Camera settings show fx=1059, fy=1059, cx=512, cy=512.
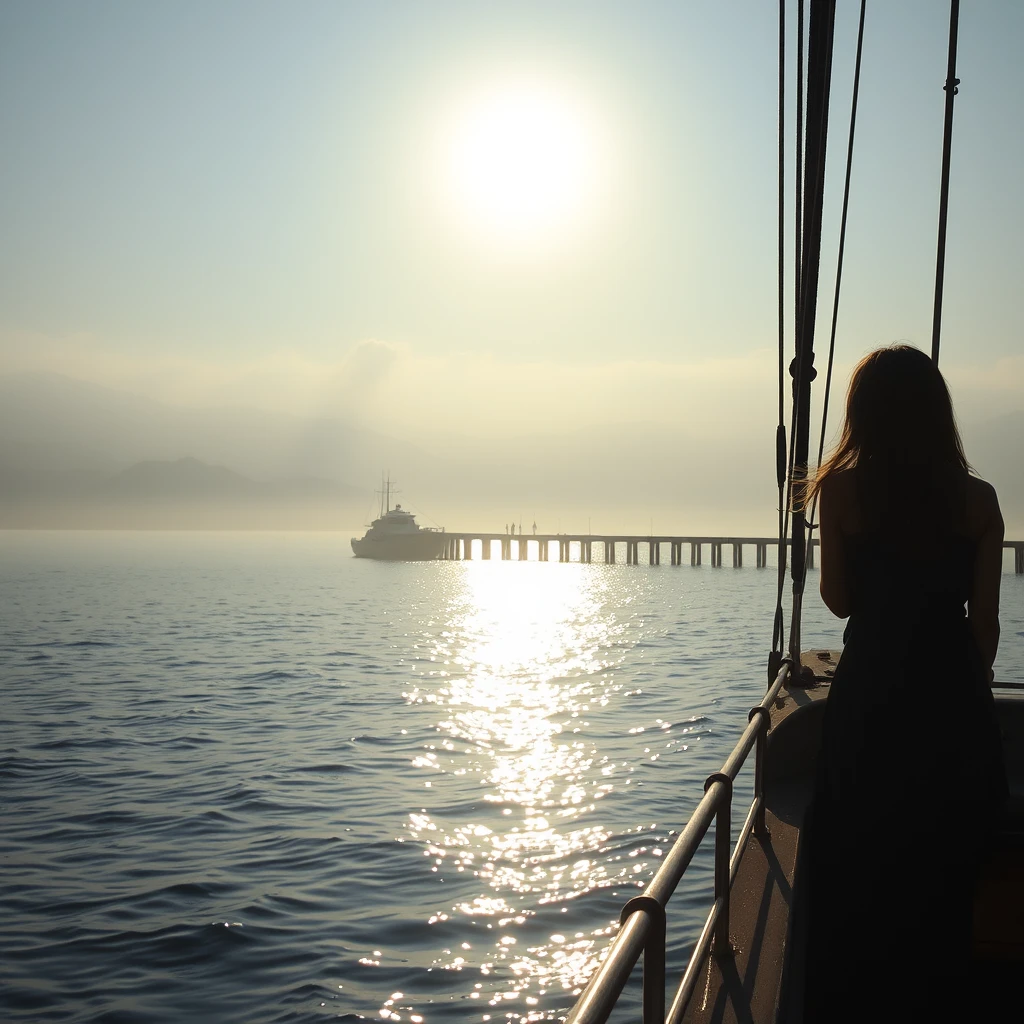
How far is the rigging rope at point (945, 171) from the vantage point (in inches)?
183

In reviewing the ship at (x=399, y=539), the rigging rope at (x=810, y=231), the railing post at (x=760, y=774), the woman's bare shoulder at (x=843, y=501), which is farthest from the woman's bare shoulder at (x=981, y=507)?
the ship at (x=399, y=539)

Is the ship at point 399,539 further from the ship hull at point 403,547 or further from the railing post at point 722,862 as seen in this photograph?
the railing post at point 722,862

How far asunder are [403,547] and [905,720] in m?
122

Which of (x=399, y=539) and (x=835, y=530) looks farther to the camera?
(x=399, y=539)

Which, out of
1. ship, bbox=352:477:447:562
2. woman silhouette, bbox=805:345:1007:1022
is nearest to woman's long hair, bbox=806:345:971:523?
woman silhouette, bbox=805:345:1007:1022

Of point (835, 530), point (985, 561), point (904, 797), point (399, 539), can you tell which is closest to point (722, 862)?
point (904, 797)

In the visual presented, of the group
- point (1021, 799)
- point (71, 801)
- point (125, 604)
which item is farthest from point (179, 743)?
point (125, 604)

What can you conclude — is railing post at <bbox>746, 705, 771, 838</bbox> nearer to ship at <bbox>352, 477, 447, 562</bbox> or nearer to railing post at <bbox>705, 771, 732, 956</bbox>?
railing post at <bbox>705, 771, 732, 956</bbox>

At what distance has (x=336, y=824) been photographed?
445 inches

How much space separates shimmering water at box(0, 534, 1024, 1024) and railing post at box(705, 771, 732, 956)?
4275mm

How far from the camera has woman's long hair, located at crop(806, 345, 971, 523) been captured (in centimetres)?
282

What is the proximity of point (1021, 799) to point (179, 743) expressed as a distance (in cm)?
1473

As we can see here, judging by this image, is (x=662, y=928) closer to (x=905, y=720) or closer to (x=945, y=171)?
(x=905, y=720)

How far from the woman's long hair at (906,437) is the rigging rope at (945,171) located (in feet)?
5.87
